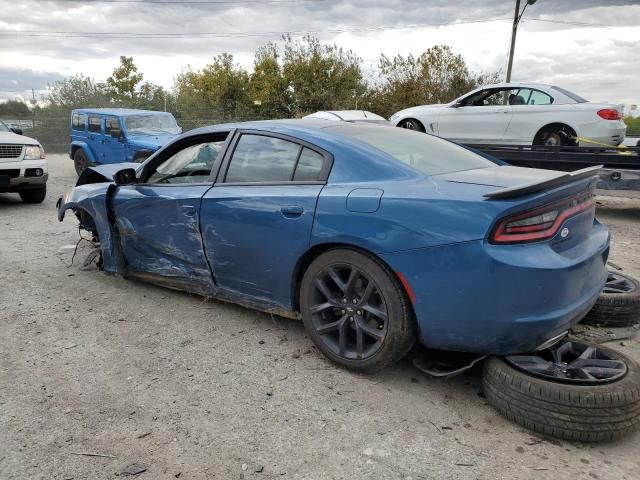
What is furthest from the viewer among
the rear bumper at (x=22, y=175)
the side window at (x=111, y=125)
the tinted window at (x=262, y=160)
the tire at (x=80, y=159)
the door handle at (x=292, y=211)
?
the tire at (x=80, y=159)

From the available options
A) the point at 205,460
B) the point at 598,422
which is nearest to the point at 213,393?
A: the point at 205,460

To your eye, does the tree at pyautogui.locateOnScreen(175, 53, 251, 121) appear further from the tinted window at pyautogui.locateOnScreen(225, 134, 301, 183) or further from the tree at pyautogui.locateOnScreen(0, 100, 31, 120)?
the tinted window at pyautogui.locateOnScreen(225, 134, 301, 183)

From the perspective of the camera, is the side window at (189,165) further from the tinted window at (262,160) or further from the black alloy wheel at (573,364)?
the black alloy wheel at (573,364)

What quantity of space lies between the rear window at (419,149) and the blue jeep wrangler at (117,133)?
847 centimetres

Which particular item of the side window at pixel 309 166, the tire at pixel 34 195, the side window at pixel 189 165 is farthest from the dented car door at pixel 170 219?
the tire at pixel 34 195

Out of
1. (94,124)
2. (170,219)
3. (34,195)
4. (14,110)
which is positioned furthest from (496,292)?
(14,110)

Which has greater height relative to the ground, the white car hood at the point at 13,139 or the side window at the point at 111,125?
the side window at the point at 111,125

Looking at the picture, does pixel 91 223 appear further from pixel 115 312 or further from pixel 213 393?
pixel 213 393

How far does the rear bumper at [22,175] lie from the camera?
8.59 metres

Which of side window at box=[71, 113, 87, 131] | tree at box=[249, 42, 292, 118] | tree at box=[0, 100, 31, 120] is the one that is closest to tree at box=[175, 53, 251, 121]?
tree at box=[249, 42, 292, 118]

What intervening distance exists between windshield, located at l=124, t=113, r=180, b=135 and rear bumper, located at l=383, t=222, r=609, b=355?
35.9 feet

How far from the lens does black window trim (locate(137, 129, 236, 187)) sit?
381 centimetres

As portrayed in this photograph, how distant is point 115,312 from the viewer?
4188 mm

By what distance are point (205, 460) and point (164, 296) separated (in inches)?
92.3
